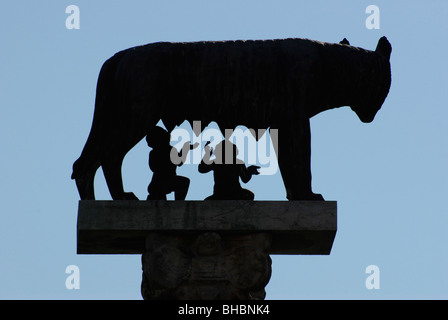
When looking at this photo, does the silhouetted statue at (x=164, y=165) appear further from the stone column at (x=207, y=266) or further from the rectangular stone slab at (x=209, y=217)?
the stone column at (x=207, y=266)

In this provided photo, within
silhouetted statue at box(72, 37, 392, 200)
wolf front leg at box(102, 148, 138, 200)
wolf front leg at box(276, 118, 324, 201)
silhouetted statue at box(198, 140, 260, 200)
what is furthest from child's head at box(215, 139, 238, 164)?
wolf front leg at box(102, 148, 138, 200)

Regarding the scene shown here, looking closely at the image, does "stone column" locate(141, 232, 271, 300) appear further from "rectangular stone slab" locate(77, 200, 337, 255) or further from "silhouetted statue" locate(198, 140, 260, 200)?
"silhouetted statue" locate(198, 140, 260, 200)

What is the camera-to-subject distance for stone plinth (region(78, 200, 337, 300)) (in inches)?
810

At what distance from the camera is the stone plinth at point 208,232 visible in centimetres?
2056

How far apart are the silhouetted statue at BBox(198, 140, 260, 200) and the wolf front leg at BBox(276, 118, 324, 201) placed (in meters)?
0.42

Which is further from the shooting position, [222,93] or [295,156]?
[222,93]

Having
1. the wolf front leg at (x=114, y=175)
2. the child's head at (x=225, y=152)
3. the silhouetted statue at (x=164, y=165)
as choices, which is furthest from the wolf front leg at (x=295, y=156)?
the wolf front leg at (x=114, y=175)

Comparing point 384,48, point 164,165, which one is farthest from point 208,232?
point 384,48

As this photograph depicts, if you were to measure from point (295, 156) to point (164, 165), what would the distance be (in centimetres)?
143

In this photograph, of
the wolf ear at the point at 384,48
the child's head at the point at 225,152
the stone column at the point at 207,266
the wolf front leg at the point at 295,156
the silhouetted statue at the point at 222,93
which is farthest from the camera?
the wolf ear at the point at 384,48

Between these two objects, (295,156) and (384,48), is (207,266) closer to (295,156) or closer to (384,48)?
(295,156)

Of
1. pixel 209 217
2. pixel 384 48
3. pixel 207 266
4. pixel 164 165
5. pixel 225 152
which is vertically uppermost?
pixel 384 48

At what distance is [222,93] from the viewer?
21.2 m

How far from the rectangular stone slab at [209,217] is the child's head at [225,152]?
2.77 feet
